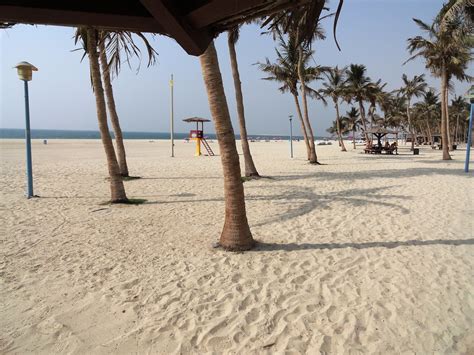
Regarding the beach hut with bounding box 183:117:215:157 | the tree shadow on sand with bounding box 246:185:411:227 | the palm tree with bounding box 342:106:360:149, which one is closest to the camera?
the tree shadow on sand with bounding box 246:185:411:227

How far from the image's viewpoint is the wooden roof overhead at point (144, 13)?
170 centimetres

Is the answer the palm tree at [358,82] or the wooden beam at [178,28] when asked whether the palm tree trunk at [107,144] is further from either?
the palm tree at [358,82]

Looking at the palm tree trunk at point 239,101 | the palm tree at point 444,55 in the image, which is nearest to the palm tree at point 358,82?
the palm tree at point 444,55

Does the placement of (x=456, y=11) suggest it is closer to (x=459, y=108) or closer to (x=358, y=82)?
(x=358, y=82)

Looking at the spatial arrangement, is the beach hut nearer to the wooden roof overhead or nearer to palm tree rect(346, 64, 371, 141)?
palm tree rect(346, 64, 371, 141)

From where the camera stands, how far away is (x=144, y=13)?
1.91m

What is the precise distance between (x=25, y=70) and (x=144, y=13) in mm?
8642

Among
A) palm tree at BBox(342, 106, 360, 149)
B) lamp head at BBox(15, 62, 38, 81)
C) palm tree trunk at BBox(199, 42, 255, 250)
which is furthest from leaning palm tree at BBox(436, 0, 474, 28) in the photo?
palm tree at BBox(342, 106, 360, 149)

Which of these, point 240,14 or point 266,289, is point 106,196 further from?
point 240,14

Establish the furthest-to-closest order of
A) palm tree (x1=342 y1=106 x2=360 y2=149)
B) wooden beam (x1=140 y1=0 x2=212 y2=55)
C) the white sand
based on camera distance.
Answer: palm tree (x1=342 y1=106 x2=360 y2=149) → the white sand → wooden beam (x1=140 y1=0 x2=212 y2=55)

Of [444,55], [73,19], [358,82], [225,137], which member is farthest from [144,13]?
[358,82]

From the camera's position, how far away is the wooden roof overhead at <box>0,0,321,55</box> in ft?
5.56

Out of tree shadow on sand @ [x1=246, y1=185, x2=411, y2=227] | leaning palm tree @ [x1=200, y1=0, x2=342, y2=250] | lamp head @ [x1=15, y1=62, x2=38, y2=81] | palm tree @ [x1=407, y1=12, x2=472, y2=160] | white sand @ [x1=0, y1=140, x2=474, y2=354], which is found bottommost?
white sand @ [x1=0, y1=140, x2=474, y2=354]

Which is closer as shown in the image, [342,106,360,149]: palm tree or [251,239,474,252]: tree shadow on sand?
[251,239,474,252]: tree shadow on sand
